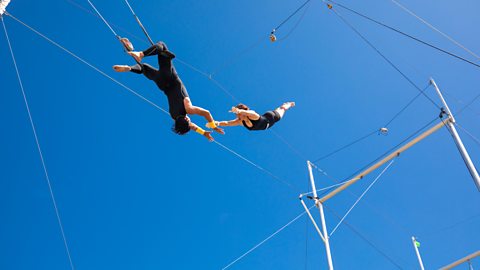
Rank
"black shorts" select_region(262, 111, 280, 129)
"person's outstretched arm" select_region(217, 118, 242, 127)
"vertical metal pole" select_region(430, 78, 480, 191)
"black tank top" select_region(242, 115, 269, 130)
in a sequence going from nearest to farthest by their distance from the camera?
"black tank top" select_region(242, 115, 269, 130) → "black shorts" select_region(262, 111, 280, 129) → "person's outstretched arm" select_region(217, 118, 242, 127) → "vertical metal pole" select_region(430, 78, 480, 191)

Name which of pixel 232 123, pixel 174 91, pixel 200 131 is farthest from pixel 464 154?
pixel 174 91

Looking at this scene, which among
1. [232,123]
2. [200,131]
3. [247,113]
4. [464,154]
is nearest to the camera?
[247,113]

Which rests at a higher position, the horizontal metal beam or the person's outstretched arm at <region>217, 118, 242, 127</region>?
the horizontal metal beam

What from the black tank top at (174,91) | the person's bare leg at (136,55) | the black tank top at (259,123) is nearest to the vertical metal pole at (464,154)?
the black tank top at (259,123)

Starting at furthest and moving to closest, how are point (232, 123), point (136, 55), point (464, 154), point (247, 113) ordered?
point (464, 154) → point (232, 123) → point (247, 113) → point (136, 55)

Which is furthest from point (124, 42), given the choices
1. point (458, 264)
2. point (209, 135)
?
point (458, 264)

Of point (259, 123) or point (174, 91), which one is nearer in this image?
point (174, 91)

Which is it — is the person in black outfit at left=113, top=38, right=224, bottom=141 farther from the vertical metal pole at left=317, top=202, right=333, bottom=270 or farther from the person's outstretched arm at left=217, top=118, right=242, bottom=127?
the vertical metal pole at left=317, top=202, right=333, bottom=270

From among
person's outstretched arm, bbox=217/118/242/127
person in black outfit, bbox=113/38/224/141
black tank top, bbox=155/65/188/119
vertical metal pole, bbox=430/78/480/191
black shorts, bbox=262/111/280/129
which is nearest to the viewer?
person in black outfit, bbox=113/38/224/141

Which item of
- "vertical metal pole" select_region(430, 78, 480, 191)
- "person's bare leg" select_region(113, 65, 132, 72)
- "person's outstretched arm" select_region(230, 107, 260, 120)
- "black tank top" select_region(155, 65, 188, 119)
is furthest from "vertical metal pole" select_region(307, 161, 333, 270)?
"person's bare leg" select_region(113, 65, 132, 72)

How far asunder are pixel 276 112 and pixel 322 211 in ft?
13.2

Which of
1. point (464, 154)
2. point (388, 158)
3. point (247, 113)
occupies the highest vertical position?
point (388, 158)

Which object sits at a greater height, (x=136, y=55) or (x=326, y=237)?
(x=326, y=237)

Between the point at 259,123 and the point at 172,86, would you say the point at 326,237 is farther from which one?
the point at 172,86
